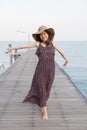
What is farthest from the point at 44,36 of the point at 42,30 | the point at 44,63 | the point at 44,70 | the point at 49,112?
the point at 49,112

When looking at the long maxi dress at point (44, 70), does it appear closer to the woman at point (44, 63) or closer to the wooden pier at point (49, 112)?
the woman at point (44, 63)

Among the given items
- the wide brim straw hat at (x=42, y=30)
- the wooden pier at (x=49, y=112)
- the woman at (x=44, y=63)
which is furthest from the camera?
the woman at (x=44, y=63)

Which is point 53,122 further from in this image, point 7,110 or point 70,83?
point 70,83

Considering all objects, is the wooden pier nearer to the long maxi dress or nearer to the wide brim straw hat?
the long maxi dress

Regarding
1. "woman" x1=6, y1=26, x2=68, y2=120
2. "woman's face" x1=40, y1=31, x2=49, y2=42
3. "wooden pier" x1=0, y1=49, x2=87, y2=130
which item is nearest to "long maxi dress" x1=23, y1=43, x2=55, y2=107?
"woman" x1=6, y1=26, x2=68, y2=120

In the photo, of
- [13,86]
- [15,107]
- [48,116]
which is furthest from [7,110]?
[13,86]

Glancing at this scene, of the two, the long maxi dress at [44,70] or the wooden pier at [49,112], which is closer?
the wooden pier at [49,112]

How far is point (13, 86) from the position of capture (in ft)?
49.0

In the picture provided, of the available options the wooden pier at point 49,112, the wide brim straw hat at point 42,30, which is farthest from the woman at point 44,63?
the wooden pier at point 49,112

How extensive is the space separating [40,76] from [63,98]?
9.41ft

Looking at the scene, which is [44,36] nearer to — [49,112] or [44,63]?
[44,63]

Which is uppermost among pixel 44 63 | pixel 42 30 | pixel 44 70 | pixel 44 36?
pixel 42 30

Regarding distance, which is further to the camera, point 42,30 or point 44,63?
point 44,63

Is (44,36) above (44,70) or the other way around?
above
